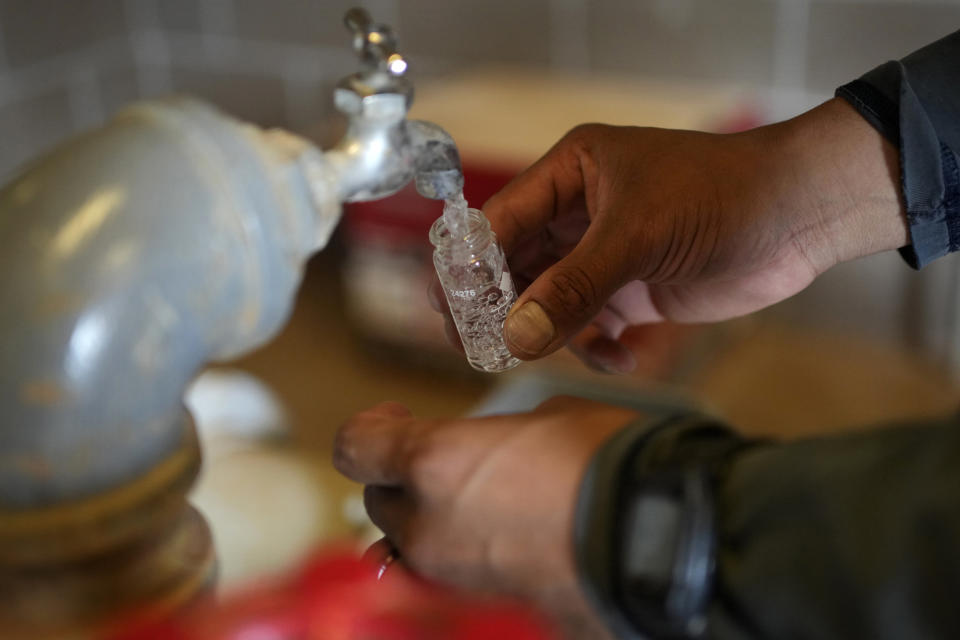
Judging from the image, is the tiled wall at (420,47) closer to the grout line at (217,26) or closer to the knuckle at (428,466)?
the grout line at (217,26)

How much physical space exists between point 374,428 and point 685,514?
0.15 m

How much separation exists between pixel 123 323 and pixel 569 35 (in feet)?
3.64

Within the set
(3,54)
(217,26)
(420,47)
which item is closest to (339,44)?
(420,47)

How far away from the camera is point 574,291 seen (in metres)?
0.45

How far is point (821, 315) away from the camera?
1232 millimetres

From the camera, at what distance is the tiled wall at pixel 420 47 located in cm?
114

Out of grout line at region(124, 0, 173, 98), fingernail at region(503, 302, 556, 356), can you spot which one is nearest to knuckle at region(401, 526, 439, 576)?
fingernail at region(503, 302, 556, 356)

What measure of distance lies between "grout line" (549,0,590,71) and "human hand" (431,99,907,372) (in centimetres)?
78

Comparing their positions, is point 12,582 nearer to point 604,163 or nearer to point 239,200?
point 239,200

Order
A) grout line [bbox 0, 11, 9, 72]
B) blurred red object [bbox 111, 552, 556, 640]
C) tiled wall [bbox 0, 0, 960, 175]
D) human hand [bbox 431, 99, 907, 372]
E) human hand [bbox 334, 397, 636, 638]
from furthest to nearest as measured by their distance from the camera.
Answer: grout line [bbox 0, 11, 9, 72] < tiled wall [bbox 0, 0, 960, 175] < human hand [bbox 431, 99, 907, 372] < human hand [bbox 334, 397, 636, 638] < blurred red object [bbox 111, 552, 556, 640]

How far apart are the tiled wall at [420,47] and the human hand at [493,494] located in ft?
2.76

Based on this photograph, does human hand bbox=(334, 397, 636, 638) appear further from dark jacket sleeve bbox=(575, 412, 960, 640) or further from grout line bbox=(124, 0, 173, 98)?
grout line bbox=(124, 0, 173, 98)

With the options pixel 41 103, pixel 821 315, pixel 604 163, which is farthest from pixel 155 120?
pixel 41 103

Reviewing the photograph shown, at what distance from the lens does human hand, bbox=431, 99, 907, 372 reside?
48cm
